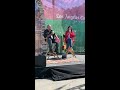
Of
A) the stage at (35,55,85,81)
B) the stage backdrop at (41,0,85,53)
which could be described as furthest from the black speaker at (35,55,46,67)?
the stage backdrop at (41,0,85,53)

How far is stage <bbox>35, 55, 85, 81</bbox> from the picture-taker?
21.3 ft

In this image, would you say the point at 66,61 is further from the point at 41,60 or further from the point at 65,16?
the point at 65,16

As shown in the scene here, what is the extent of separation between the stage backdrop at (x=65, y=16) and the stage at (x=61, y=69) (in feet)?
0.99

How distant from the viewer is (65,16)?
6648 millimetres

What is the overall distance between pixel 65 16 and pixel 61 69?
1224 mm

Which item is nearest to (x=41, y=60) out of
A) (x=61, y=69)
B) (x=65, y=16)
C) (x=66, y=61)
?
(x=61, y=69)

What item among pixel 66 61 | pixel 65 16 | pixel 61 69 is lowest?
pixel 61 69

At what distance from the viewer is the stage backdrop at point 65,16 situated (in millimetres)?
6457

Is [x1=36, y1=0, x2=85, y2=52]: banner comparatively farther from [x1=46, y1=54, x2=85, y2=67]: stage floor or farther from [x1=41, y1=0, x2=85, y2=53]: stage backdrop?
[x1=46, y1=54, x2=85, y2=67]: stage floor

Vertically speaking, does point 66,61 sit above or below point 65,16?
below

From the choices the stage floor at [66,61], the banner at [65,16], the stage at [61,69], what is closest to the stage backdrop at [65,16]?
A: the banner at [65,16]

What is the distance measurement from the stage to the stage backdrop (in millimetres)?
303
